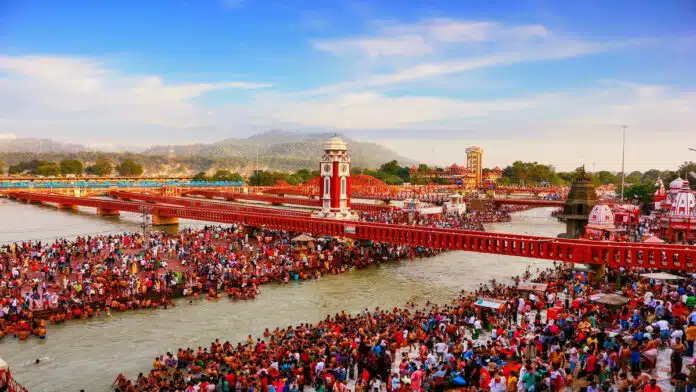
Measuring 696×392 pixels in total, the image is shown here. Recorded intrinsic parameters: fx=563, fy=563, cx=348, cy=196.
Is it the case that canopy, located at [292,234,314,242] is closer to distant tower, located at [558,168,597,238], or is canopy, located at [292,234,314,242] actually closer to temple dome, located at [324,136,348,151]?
temple dome, located at [324,136,348,151]

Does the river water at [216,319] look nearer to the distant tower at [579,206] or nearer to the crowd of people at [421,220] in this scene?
the distant tower at [579,206]

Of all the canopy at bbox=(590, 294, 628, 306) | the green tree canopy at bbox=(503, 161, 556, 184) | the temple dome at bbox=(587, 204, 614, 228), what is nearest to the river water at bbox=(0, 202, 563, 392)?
the temple dome at bbox=(587, 204, 614, 228)

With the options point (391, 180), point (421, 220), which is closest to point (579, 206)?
point (421, 220)

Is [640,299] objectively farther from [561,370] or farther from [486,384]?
[486,384]

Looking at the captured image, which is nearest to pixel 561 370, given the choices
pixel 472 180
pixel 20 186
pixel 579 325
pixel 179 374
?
pixel 579 325

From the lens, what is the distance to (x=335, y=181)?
172 ft

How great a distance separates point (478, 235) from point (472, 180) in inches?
5440

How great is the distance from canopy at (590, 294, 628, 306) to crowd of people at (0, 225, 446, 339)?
1717cm

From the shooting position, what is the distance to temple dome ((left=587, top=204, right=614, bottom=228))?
38.2 m

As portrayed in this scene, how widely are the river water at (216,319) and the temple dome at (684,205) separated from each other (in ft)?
34.5

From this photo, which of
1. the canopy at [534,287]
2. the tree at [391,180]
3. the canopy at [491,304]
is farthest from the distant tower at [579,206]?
the tree at [391,180]

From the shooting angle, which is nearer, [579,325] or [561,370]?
[561,370]

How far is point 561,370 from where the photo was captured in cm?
1521

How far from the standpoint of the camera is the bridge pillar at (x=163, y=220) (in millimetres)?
62531
